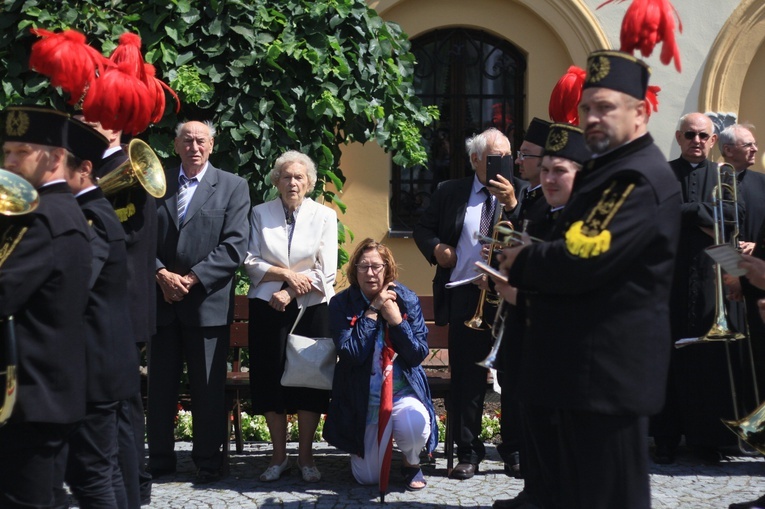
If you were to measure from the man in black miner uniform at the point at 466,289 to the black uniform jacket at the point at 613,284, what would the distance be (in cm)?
279

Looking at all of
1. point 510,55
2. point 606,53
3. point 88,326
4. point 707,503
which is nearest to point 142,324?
point 88,326

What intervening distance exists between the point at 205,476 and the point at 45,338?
2.81 meters

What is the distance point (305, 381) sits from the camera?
666 centimetres

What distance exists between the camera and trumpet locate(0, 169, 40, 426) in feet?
12.7

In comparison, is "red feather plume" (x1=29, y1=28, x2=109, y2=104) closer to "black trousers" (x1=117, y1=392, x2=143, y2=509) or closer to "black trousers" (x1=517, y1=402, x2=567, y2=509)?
"black trousers" (x1=117, y1=392, x2=143, y2=509)

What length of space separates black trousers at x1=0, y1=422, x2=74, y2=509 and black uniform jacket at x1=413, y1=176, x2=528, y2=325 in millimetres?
3280

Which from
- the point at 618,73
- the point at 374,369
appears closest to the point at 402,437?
the point at 374,369

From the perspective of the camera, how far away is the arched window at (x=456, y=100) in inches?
424

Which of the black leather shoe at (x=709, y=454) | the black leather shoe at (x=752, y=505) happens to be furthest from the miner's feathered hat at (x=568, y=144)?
the black leather shoe at (x=709, y=454)

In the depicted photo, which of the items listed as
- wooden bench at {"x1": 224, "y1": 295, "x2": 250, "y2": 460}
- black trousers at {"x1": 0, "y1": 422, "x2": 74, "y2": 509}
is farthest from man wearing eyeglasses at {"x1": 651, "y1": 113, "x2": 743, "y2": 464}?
black trousers at {"x1": 0, "y1": 422, "x2": 74, "y2": 509}

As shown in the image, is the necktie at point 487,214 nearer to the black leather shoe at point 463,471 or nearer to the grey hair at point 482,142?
the grey hair at point 482,142

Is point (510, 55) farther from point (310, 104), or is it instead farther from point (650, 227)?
point (650, 227)

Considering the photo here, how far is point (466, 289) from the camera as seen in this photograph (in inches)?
267

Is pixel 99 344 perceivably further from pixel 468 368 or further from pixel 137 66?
pixel 468 368
